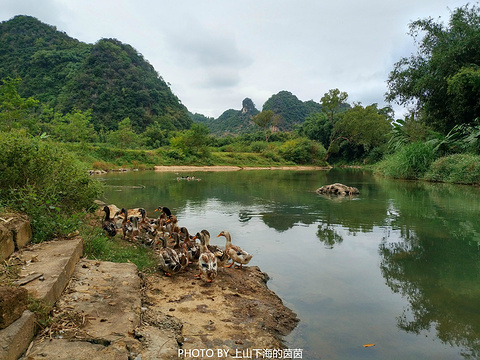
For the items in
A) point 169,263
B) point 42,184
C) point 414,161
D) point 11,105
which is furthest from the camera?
point 414,161

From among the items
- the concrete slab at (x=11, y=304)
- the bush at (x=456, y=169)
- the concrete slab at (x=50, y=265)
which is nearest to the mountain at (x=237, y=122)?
the bush at (x=456, y=169)

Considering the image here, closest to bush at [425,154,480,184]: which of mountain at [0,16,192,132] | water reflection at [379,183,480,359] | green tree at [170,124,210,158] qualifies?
water reflection at [379,183,480,359]

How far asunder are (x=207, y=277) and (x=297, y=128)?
3192 inches

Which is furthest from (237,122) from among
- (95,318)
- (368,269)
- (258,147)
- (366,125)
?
(95,318)

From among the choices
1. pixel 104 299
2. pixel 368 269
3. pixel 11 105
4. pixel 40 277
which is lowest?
pixel 368 269

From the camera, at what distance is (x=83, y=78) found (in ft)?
240

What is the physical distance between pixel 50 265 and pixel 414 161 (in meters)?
30.3

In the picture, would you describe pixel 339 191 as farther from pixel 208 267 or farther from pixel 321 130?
pixel 321 130

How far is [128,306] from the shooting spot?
157 inches

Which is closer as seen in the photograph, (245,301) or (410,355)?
(410,355)

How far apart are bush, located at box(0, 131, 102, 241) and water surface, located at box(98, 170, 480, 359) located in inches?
151

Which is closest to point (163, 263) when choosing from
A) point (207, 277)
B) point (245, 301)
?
point (207, 277)

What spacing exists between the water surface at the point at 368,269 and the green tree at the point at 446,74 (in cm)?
1019

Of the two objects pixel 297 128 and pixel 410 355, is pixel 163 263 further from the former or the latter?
pixel 297 128
